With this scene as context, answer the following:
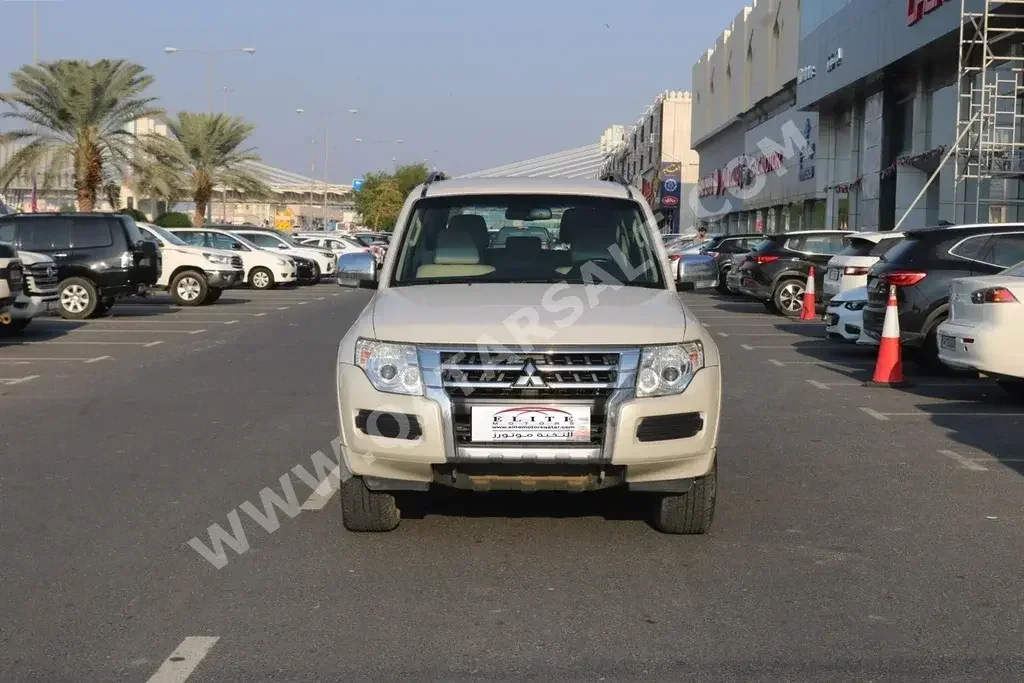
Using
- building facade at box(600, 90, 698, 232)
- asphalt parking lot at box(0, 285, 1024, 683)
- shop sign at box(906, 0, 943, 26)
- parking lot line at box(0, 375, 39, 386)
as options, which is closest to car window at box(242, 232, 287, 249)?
shop sign at box(906, 0, 943, 26)

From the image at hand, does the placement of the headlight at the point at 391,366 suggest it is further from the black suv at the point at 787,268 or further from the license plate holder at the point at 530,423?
the black suv at the point at 787,268

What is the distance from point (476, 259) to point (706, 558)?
7.12ft

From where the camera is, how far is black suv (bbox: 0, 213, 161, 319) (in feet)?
71.8

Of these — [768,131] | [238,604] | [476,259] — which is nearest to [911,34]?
[768,131]

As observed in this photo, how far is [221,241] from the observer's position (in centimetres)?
3438

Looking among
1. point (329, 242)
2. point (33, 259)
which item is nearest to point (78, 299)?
point (33, 259)

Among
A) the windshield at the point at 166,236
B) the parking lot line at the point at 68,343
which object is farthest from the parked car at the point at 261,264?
the parking lot line at the point at 68,343

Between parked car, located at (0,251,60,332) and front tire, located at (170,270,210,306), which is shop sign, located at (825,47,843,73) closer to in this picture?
front tire, located at (170,270,210,306)

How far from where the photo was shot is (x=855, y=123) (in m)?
43.7

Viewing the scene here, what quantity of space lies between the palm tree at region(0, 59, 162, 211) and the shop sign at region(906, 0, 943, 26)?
78.9 feet

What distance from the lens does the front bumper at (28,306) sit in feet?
56.5

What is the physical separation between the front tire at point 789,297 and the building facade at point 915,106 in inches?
264

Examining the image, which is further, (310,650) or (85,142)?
(85,142)

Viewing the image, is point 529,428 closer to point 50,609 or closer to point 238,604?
point 238,604
